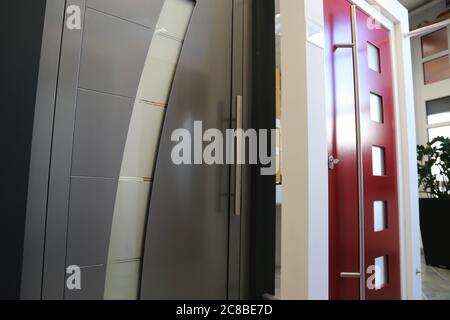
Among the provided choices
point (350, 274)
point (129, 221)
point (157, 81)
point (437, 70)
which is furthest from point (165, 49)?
point (437, 70)

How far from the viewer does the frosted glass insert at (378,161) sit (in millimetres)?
1766

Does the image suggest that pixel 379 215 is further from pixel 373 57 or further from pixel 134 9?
pixel 134 9

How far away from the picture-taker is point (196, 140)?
1.05 metres

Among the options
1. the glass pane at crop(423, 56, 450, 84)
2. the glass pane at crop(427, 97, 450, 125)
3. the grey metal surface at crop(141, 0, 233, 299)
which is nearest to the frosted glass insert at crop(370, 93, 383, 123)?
the grey metal surface at crop(141, 0, 233, 299)

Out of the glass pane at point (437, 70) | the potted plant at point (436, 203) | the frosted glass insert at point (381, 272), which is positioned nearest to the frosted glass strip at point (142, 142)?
the frosted glass insert at point (381, 272)

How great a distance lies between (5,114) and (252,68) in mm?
860

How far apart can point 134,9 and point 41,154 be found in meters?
0.55

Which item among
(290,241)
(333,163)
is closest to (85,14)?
(290,241)

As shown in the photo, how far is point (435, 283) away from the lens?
2725 mm

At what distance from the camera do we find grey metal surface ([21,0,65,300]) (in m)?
0.74

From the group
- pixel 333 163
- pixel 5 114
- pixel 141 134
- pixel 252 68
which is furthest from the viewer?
pixel 333 163

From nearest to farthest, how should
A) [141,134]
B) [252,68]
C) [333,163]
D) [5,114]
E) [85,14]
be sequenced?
[5,114] → [85,14] → [141,134] → [252,68] → [333,163]

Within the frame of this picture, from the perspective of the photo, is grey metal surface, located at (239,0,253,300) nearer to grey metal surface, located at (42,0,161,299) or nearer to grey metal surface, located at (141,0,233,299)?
grey metal surface, located at (141,0,233,299)
